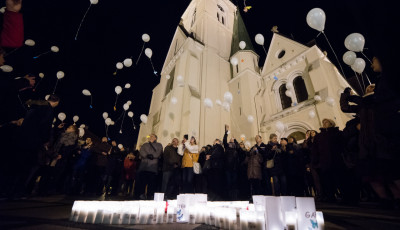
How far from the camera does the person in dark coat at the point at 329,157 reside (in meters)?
3.86

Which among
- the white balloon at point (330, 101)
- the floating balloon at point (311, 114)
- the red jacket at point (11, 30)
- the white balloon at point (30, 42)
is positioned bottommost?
the red jacket at point (11, 30)

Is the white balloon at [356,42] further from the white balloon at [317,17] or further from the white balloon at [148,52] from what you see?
the white balloon at [148,52]

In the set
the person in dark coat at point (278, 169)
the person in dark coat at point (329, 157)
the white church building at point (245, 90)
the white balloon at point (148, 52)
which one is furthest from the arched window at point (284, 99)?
the white balloon at point (148, 52)

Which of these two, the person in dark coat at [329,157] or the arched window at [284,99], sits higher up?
the arched window at [284,99]

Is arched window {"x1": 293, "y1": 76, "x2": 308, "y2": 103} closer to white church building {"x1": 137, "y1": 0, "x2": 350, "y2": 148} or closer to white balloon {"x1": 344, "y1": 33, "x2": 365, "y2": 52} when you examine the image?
white church building {"x1": 137, "y1": 0, "x2": 350, "y2": 148}

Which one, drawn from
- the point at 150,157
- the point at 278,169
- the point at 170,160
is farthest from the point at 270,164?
the point at 150,157

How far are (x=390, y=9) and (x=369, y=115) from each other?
8.88 ft

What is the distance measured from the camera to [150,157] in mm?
5082

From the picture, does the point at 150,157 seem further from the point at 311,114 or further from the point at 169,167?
the point at 311,114

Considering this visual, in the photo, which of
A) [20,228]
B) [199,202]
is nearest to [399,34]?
[199,202]

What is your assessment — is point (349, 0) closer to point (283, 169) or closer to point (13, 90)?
point (13, 90)

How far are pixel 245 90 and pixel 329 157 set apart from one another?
34.2 feet

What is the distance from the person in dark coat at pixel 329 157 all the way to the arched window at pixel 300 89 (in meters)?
7.36

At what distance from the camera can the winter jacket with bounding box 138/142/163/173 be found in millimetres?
5059
